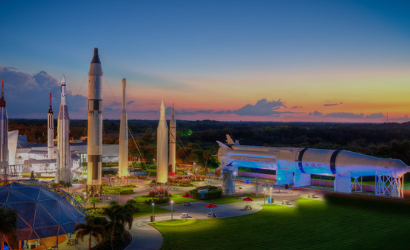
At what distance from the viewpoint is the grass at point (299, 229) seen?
24062 millimetres

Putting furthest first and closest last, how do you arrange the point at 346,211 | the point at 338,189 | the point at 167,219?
the point at 338,189 < the point at 346,211 < the point at 167,219

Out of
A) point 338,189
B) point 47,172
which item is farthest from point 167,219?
point 47,172

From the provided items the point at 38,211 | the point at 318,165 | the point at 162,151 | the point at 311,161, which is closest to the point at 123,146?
the point at 162,151

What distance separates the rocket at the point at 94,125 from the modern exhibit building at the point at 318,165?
14.7m

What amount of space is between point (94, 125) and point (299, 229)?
26.0 m

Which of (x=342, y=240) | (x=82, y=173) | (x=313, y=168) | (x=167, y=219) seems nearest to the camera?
(x=342, y=240)

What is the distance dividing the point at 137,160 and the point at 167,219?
51193mm

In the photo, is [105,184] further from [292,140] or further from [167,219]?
[292,140]

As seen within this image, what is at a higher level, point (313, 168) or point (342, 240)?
point (313, 168)

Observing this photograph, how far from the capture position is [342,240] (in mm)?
24984

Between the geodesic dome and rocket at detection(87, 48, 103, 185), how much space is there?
16647 millimetres

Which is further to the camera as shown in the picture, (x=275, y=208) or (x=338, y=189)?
(x=338, y=189)

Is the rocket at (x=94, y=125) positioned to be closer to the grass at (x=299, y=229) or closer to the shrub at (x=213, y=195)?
the shrub at (x=213, y=195)

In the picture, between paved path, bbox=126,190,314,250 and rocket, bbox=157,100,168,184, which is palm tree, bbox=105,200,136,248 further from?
rocket, bbox=157,100,168,184
